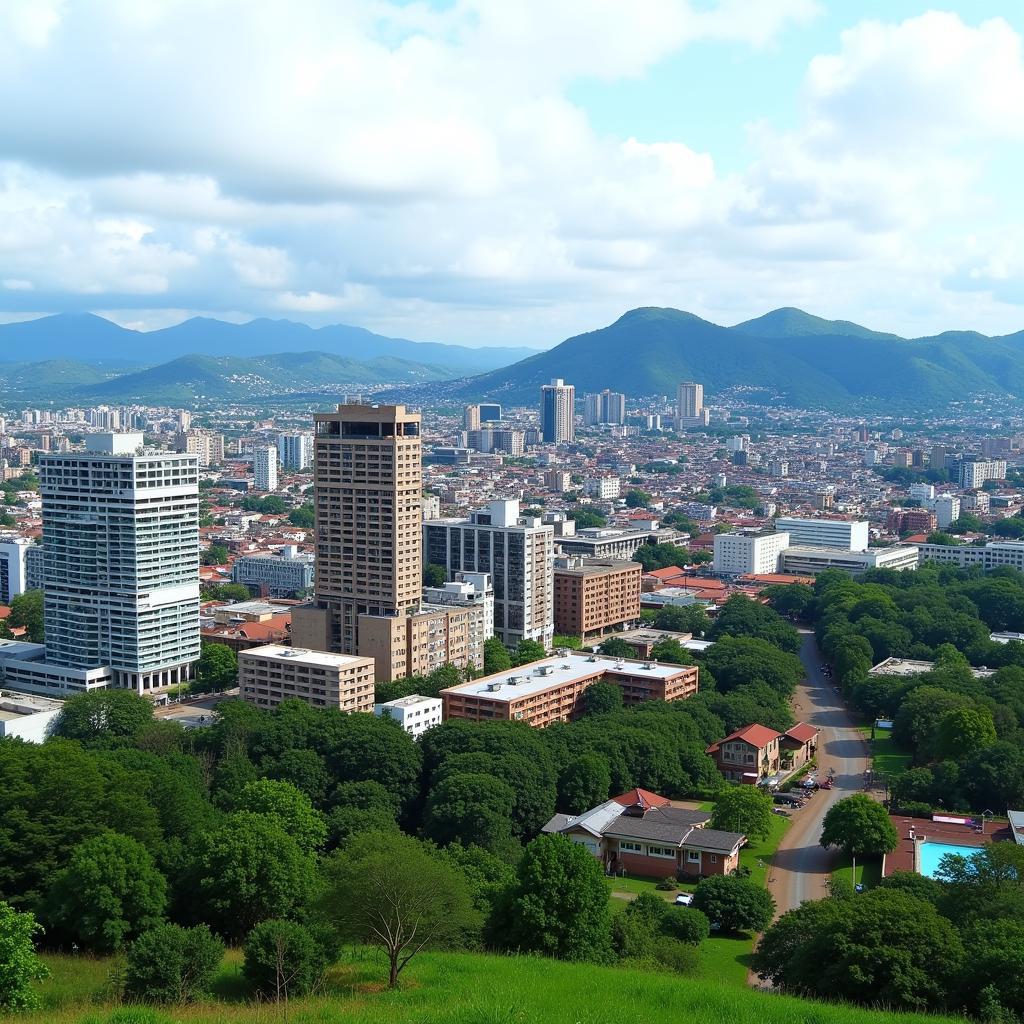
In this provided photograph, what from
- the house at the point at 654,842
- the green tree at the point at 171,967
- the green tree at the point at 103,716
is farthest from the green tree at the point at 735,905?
the green tree at the point at 103,716

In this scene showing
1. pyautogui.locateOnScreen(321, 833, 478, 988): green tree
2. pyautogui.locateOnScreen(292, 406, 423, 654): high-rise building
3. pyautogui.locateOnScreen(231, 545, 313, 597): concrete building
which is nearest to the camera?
pyautogui.locateOnScreen(321, 833, 478, 988): green tree

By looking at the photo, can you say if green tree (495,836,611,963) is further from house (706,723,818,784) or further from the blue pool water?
house (706,723,818,784)

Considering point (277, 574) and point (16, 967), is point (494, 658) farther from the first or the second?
point (16, 967)

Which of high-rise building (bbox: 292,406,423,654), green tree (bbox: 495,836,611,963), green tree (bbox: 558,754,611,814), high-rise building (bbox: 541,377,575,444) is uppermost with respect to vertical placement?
high-rise building (bbox: 541,377,575,444)

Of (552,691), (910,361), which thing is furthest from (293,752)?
(910,361)

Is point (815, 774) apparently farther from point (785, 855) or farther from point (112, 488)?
point (112, 488)

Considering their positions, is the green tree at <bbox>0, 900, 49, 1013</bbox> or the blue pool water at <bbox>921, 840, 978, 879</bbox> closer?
the green tree at <bbox>0, 900, 49, 1013</bbox>

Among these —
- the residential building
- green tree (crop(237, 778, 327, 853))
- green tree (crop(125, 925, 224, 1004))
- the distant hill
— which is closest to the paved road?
green tree (crop(237, 778, 327, 853))
